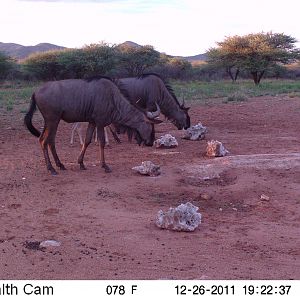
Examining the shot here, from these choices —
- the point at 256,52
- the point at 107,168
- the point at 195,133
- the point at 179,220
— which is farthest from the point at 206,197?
the point at 256,52

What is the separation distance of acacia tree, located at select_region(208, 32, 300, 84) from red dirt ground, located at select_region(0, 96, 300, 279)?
1149 inches

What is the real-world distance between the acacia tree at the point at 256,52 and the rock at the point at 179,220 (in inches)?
1362

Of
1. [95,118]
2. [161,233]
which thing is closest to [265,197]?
[161,233]

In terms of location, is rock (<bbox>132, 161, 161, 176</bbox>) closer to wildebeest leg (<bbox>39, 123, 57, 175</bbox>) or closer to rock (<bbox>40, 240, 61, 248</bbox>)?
wildebeest leg (<bbox>39, 123, 57, 175</bbox>)

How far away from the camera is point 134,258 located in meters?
5.66

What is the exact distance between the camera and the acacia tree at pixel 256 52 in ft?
133

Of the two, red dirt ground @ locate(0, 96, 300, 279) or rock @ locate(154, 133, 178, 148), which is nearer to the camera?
red dirt ground @ locate(0, 96, 300, 279)

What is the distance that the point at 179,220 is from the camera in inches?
260

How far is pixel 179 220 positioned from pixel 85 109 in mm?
3869

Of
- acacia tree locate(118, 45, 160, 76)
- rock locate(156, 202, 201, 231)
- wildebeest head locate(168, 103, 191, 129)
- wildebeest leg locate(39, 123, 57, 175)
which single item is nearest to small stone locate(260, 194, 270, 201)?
rock locate(156, 202, 201, 231)

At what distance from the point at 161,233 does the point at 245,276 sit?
5.09 feet

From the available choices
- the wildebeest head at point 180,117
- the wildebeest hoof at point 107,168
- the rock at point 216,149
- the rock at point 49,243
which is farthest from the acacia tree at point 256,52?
the rock at point 49,243

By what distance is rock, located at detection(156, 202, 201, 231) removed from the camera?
6582 mm
